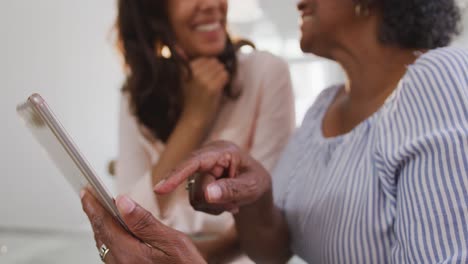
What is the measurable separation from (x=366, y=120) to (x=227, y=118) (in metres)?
0.34

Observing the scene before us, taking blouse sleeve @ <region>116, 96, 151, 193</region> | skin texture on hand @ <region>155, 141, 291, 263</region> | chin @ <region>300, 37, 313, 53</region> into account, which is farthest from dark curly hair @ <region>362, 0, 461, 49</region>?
blouse sleeve @ <region>116, 96, 151, 193</region>

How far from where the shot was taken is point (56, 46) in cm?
129

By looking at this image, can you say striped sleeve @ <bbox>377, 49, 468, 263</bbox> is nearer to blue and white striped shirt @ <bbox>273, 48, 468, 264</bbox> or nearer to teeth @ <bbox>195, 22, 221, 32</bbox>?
blue and white striped shirt @ <bbox>273, 48, 468, 264</bbox>

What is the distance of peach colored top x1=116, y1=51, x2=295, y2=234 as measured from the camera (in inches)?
32.3

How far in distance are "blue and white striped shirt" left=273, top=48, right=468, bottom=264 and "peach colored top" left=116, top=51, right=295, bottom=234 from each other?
Answer: 167 millimetres

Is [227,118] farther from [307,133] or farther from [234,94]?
[307,133]

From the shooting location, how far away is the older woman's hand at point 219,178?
0.44 m

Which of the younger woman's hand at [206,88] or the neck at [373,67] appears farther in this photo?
the younger woman's hand at [206,88]

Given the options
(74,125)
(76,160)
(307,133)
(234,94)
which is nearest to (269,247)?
(307,133)

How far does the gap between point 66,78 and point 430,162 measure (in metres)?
1.14

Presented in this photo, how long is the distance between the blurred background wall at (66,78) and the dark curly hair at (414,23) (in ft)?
1.42

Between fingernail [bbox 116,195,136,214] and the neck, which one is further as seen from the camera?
the neck

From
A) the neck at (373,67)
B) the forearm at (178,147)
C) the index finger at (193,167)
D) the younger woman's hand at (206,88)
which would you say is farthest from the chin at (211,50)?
the index finger at (193,167)

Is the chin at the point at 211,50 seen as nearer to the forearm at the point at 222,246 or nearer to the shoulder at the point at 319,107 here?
the shoulder at the point at 319,107
